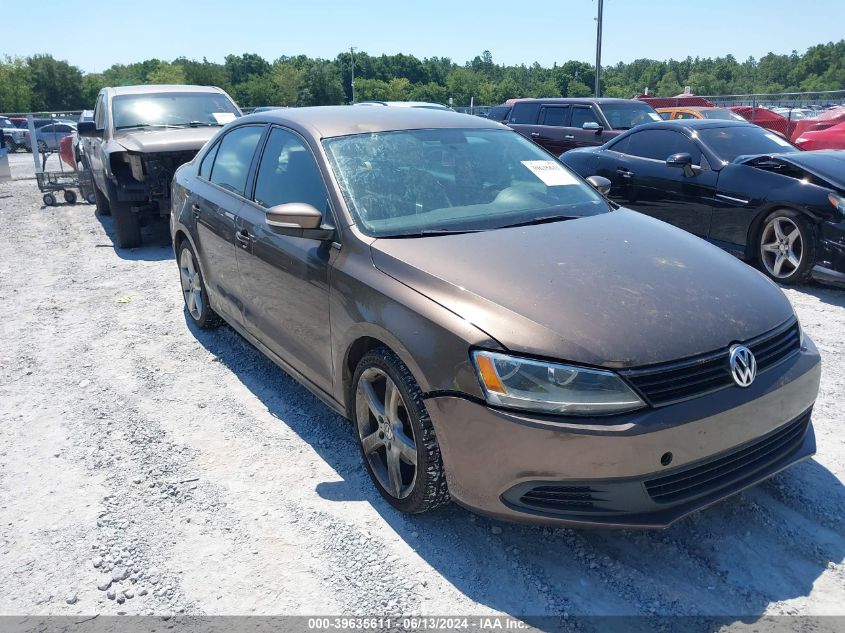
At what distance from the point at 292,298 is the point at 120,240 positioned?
5983mm

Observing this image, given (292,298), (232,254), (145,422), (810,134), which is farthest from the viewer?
(810,134)

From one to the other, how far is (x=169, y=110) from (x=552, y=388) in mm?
8598

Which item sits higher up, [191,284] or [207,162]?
[207,162]

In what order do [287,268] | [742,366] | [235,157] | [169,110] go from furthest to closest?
[169,110], [235,157], [287,268], [742,366]

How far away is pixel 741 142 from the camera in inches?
302

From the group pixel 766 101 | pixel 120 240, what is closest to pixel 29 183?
pixel 120 240

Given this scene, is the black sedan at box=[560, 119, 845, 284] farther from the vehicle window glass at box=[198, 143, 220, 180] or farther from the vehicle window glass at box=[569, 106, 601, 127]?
the vehicle window glass at box=[198, 143, 220, 180]

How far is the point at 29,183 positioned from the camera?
1709 centimetres

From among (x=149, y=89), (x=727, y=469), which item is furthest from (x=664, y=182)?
(x=149, y=89)

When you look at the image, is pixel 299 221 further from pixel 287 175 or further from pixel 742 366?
pixel 742 366

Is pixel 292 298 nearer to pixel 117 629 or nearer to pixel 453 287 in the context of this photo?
pixel 453 287

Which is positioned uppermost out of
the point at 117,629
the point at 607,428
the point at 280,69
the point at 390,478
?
the point at 280,69

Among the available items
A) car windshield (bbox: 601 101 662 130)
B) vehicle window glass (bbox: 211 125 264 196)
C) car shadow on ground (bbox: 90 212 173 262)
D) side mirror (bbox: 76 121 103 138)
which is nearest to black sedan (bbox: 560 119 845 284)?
car windshield (bbox: 601 101 662 130)

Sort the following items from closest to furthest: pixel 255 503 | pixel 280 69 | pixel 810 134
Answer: pixel 255 503 < pixel 810 134 < pixel 280 69
